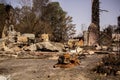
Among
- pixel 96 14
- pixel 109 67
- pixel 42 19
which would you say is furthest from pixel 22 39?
pixel 42 19

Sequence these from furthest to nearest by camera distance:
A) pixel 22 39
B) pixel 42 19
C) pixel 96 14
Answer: pixel 42 19, pixel 96 14, pixel 22 39

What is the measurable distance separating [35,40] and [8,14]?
33.4 feet

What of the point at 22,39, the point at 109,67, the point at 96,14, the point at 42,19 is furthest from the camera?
the point at 42,19

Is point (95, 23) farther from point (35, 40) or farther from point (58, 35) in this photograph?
point (58, 35)

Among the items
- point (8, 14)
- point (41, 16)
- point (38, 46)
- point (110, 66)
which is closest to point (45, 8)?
point (41, 16)

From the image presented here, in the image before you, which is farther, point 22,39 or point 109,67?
point 22,39

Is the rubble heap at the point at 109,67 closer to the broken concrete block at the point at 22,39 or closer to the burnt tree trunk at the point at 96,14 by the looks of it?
the broken concrete block at the point at 22,39

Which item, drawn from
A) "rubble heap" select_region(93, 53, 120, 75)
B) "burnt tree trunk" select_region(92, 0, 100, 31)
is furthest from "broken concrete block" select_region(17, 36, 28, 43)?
"rubble heap" select_region(93, 53, 120, 75)

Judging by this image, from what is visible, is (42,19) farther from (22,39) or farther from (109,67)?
(109,67)

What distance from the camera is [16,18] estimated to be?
42000 mm

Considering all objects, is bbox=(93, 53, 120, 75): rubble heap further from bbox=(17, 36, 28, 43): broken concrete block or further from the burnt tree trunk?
the burnt tree trunk

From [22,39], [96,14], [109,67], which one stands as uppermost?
[96,14]

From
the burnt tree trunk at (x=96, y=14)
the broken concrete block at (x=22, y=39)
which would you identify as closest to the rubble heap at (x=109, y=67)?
the broken concrete block at (x=22, y=39)

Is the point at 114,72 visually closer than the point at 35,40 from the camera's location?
Yes
